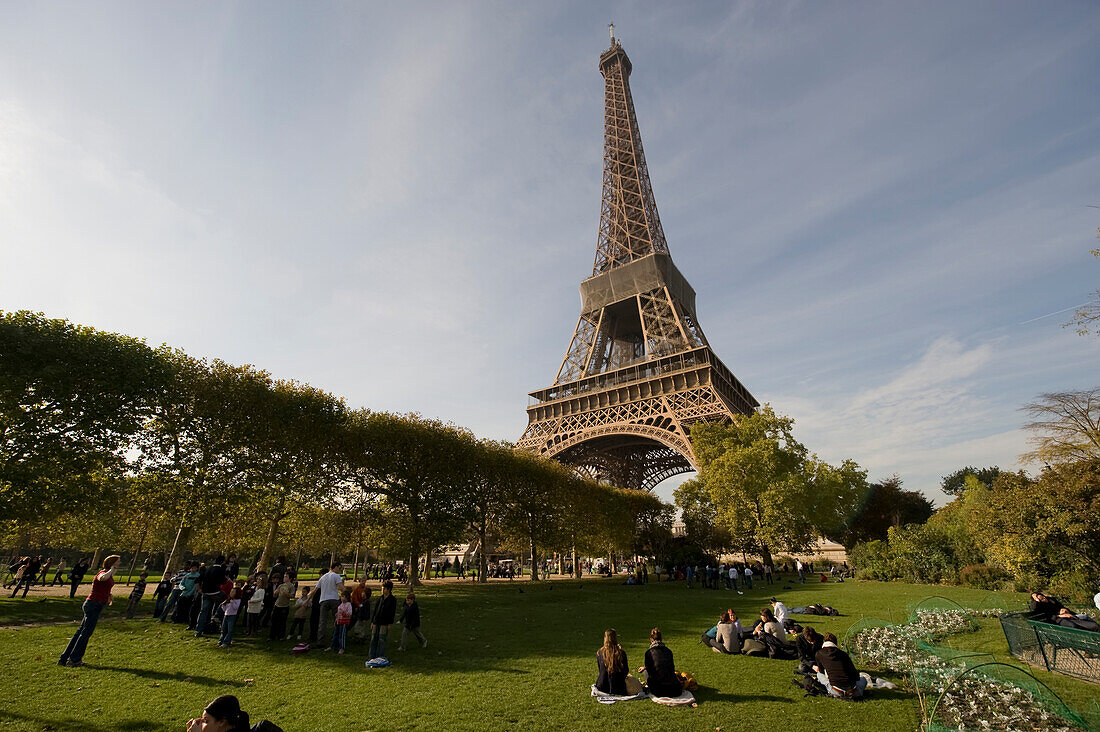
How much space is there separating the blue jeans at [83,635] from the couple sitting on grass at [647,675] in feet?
29.2

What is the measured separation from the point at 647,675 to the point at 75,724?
792 cm

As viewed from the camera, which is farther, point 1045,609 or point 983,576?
point 983,576

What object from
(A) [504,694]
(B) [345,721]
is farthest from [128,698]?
(A) [504,694]

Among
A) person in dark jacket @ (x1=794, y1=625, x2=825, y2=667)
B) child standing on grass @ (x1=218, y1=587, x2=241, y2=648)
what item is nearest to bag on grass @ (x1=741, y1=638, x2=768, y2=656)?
person in dark jacket @ (x1=794, y1=625, x2=825, y2=667)

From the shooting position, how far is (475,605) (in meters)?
19.3

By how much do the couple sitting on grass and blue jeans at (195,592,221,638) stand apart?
8970 millimetres

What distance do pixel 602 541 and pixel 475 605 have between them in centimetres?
2011

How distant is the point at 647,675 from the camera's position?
8242mm

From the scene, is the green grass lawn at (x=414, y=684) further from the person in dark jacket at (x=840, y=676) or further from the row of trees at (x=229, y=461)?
the row of trees at (x=229, y=461)

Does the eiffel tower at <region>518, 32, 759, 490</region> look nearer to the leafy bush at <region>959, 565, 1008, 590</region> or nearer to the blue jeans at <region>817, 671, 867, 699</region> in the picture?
the leafy bush at <region>959, 565, 1008, 590</region>

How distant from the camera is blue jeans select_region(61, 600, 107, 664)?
8.95 metres

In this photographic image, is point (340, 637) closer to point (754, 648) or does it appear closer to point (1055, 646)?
point (754, 648)

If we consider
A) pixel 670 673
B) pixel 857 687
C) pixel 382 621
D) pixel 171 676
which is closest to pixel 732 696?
pixel 670 673

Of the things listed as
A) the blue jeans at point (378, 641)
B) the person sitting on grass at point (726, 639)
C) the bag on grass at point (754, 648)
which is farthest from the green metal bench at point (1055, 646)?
the blue jeans at point (378, 641)
